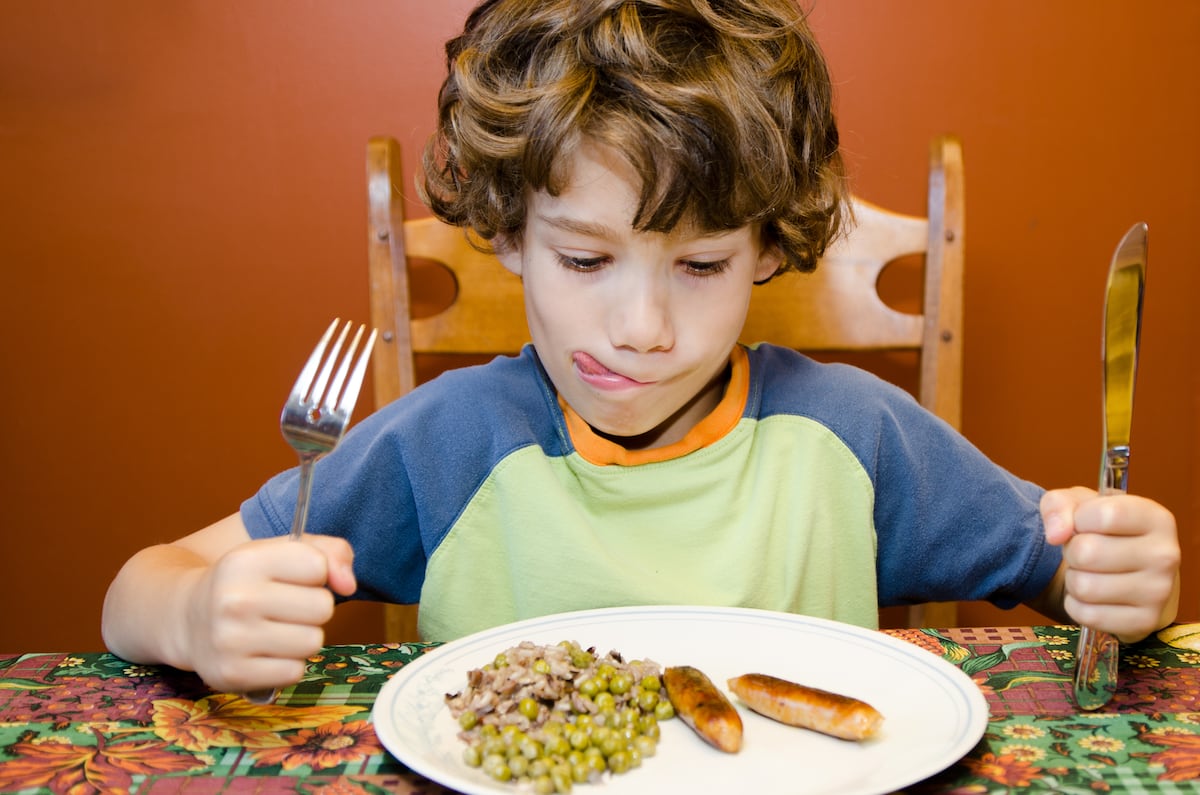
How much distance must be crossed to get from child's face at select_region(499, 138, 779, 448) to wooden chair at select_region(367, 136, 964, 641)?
0.46 meters

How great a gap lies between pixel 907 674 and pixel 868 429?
42 cm

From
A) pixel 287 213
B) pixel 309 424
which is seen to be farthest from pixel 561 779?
pixel 287 213

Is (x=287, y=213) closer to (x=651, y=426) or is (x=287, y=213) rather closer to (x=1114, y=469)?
(x=651, y=426)

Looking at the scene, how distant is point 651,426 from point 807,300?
54 centimetres

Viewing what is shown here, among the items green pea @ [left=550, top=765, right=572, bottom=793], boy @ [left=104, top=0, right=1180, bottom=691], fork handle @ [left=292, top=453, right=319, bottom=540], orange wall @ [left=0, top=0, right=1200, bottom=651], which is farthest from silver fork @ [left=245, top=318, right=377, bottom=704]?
orange wall @ [left=0, top=0, right=1200, bottom=651]

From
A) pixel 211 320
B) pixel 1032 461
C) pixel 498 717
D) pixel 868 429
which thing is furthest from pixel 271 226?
pixel 1032 461

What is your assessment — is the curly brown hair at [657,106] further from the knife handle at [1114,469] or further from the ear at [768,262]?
the knife handle at [1114,469]

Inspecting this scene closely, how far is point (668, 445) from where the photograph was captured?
1213 millimetres

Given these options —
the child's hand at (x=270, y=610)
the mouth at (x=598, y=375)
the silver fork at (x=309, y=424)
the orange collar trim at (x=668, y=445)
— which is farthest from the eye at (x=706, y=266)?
the child's hand at (x=270, y=610)

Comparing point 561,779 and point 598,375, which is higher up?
point 598,375

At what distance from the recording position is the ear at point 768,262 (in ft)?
3.78

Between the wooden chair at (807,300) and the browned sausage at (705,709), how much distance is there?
835 mm

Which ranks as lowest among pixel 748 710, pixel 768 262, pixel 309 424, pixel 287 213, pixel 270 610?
pixel 748 710

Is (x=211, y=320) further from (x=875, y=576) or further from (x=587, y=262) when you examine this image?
(x=875, y=576)
